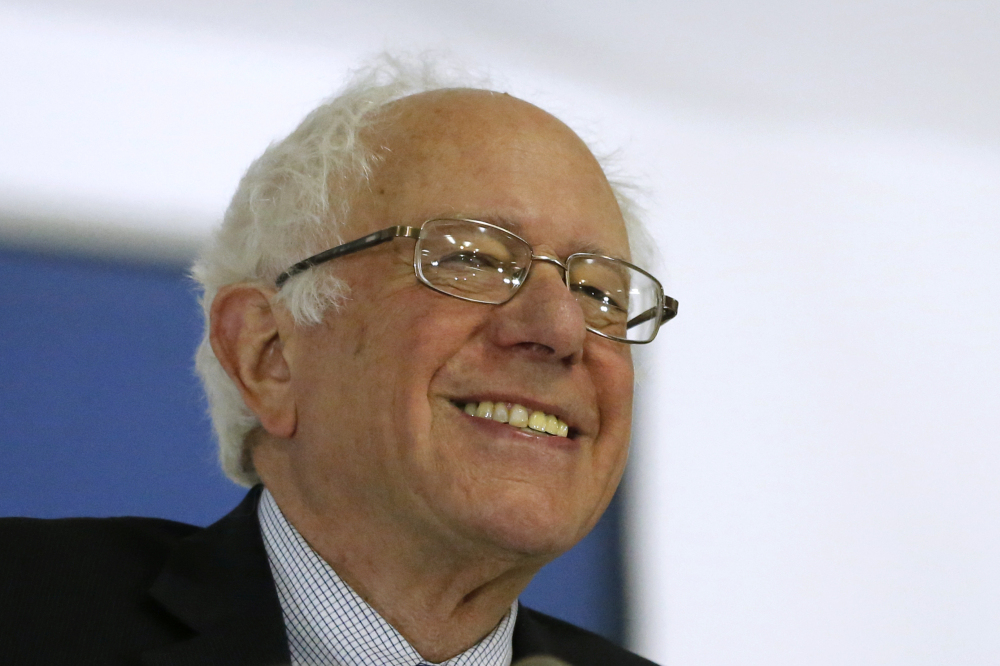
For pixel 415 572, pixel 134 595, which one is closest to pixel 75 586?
pixel 134 595

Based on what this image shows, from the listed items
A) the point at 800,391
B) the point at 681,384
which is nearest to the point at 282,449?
the point at 681,384

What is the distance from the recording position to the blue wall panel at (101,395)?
211 centimetres

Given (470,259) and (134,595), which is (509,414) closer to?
(470,259)

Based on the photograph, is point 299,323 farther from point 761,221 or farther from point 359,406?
point 761,221

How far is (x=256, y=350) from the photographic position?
1527 millimetres

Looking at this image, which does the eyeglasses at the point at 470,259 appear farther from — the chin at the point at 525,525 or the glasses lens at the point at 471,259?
the chin at the point at 525,525

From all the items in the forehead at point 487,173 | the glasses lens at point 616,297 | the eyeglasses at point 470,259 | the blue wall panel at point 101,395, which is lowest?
the blue wall panel at point 101,395

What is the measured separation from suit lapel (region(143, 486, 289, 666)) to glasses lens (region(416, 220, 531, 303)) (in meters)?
0.51

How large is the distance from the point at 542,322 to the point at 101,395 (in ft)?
4.28

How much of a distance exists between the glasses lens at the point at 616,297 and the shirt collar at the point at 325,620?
559 millimetres

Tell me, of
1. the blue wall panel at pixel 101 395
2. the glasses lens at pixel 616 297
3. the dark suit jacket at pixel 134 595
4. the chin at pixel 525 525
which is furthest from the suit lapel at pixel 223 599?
the blue wall panel at pixel 101 395

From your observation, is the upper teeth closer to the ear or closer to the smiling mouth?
the smiling mouth

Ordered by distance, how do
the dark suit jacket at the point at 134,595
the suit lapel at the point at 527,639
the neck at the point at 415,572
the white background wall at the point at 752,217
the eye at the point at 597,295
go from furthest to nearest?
the white background wall at the point at 752,217
the suit lapel at the point at 527,639
the eye at the point at 597,295
the neck at the point at 415,572
the dark suit jacket at the point at 134,595

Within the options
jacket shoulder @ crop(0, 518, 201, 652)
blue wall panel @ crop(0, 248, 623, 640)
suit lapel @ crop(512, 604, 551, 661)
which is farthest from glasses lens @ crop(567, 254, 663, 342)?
blue wall panel @ crop(0, 248, 623, 640)
